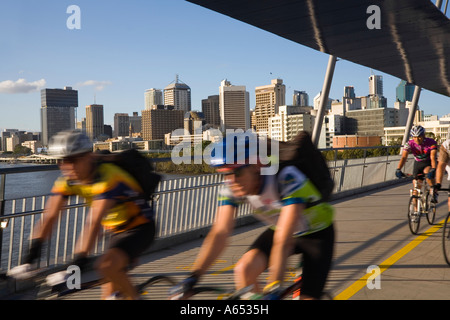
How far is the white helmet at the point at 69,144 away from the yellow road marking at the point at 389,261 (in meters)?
3.20

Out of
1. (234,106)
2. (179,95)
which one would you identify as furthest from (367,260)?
(179,95)

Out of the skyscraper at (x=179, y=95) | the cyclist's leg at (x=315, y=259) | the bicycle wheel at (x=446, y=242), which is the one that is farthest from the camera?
the skyscraper at (x=179, y=95)

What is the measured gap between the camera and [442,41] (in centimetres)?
1182

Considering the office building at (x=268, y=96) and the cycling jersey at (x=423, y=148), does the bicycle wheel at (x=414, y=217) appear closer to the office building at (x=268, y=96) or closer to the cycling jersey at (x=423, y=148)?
the cycling jersey at (x=423, y=148)

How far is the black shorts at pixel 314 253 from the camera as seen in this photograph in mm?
3225

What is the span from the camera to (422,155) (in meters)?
8.86

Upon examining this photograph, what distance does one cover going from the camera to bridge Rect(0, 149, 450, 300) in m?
5.48

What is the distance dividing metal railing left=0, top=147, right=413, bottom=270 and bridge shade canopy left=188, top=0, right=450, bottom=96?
3171 millimetres

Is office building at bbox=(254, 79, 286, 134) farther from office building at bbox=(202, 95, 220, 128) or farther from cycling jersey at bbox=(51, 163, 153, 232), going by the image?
cycling jersey at bbox=(51, 163, 153, 232)

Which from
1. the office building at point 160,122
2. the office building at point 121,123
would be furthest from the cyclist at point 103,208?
the office building at point 121,123

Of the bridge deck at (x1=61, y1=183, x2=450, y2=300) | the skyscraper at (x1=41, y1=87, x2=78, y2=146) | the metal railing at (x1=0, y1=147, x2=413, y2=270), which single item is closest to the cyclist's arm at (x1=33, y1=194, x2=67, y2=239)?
the bridge deck at (x1=61, y1=183, x2=450, y2=300)

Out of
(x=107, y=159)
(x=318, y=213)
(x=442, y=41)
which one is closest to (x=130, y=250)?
(x=107, y=159)

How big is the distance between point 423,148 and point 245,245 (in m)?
3.92
